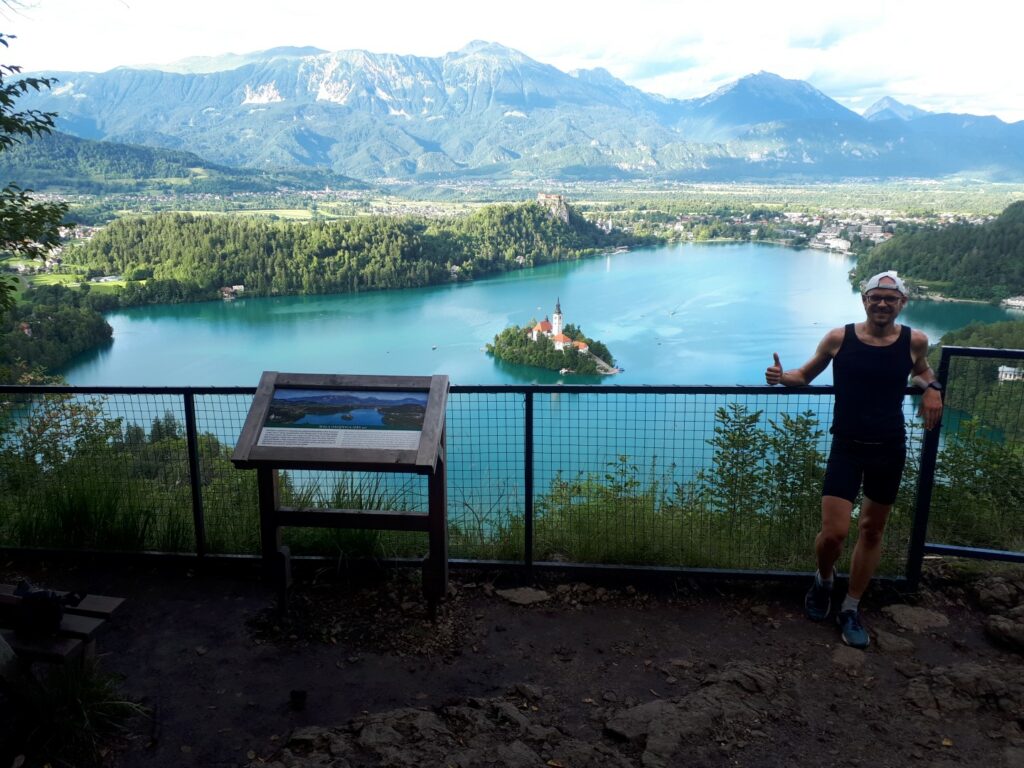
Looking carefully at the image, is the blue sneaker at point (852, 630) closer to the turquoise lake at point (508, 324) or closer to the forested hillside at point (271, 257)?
the turquoise lake at point (508, 324)

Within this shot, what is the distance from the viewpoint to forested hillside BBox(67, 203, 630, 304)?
239ft

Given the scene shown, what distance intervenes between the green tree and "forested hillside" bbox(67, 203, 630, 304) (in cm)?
6769

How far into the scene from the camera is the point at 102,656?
3.40m

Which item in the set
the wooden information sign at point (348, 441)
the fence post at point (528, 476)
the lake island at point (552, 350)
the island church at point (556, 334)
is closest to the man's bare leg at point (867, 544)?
the fence post at point (528, 476)

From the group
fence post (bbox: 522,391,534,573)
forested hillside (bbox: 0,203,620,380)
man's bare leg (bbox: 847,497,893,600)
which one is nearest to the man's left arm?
man's bare leg (bbox: 847,497,893,600)

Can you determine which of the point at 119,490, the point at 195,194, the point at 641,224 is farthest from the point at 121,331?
the point at 195,194

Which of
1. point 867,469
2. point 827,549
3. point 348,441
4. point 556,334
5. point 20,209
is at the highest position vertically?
point 20,209

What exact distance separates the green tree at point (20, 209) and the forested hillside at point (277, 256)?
67.7 m

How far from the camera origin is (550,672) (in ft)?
10.8

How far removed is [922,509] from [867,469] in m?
0.67

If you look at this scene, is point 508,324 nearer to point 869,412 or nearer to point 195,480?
point 195,480

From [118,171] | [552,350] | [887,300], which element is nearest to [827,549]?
[887,300]

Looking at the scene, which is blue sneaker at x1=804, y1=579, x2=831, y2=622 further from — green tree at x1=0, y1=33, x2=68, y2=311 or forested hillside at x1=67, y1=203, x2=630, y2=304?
forested hillside at x1=67, y1=203, x2=630, y2=304

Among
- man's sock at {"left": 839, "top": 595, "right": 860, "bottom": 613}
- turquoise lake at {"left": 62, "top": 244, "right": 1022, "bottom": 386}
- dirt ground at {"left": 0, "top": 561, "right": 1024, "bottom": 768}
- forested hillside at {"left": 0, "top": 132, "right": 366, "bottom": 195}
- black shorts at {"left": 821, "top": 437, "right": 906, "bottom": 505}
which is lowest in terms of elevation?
turquoise lake at {"left": 62, "top": 244, "right": 1022, "bottom": 386}
